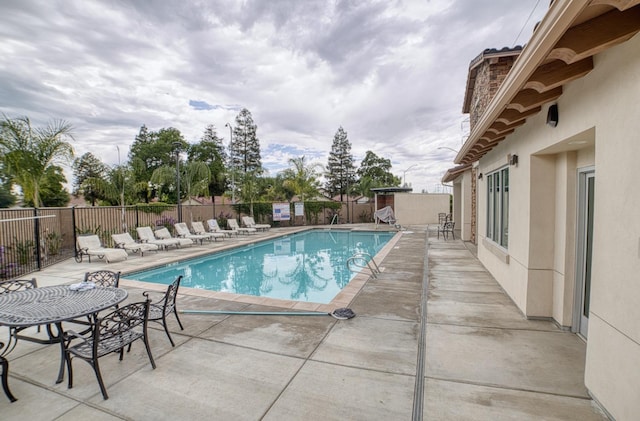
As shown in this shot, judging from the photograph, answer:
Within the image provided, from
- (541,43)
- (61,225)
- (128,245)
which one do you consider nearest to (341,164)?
(128,245)

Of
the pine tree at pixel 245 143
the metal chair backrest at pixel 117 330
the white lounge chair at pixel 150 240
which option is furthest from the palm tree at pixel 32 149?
the pine tree at pixel 245 143

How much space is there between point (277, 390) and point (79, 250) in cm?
1011

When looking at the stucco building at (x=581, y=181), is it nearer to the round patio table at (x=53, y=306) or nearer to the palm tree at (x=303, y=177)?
the round patio table at (x=53, y=306)

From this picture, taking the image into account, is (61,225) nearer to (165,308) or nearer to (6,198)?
(6,198)

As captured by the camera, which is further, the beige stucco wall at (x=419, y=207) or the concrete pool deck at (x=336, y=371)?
the beige stucco wall at (x=419, y=207)

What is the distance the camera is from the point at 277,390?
277 cm

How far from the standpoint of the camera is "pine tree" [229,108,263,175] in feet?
135

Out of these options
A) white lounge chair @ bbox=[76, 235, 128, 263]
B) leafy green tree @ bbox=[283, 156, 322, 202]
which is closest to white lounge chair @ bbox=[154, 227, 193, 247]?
white lounge chair @ bbox=[76, 235, 128, 263]

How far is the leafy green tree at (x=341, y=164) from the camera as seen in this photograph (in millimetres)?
45969

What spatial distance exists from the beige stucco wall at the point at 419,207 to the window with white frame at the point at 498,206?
14.8 metres

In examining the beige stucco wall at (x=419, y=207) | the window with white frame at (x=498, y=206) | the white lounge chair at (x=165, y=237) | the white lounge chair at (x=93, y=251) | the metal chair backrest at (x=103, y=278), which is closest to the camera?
the metal chair backrest at (x=103, y=278)

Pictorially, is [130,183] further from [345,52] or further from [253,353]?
[253,353]

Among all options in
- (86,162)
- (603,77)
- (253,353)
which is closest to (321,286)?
(253,353)

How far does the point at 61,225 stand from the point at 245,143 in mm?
31806
